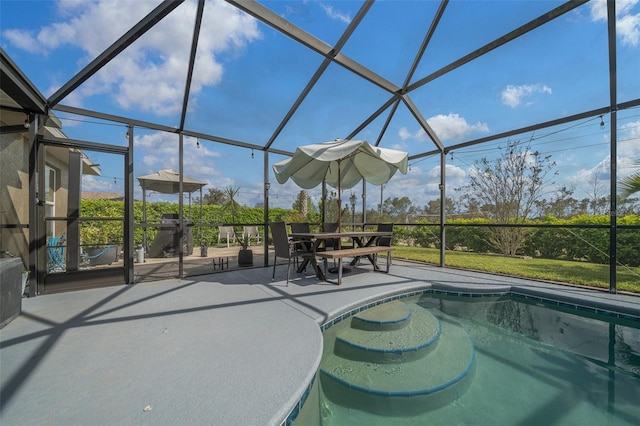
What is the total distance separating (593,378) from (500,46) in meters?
4.63

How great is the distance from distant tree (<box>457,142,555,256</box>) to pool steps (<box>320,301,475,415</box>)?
301 inches

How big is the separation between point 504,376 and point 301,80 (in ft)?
17.7

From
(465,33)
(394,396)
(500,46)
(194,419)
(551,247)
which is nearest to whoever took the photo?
(194,419)

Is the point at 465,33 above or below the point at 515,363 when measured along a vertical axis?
above

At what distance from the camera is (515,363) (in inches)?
111

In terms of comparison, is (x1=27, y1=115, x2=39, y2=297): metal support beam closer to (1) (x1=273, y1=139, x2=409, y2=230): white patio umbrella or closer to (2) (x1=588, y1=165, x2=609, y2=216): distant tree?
(1) (x1=273, y1=139, x2=409, y2=230): white patio umbrella

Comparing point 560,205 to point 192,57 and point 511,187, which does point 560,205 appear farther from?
point 192,57

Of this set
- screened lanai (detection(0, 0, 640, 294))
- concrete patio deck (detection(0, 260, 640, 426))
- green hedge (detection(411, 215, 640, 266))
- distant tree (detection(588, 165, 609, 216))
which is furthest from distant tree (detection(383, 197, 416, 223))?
concrete patio deck (detection(0, 260, 640, 426))

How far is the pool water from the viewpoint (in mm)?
2113

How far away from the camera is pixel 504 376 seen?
2.60 m

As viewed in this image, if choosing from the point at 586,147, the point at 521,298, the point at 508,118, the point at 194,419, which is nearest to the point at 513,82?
the point at 508,118

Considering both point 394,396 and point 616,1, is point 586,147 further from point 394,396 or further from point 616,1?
point 394,396

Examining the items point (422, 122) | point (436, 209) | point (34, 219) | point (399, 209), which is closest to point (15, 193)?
point (34, 219)

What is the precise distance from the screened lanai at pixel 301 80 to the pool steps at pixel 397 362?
338cm
